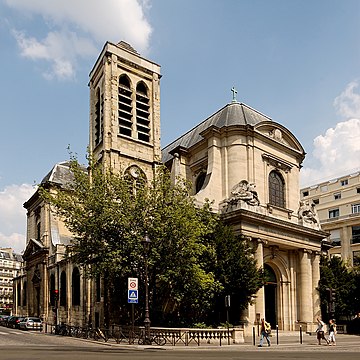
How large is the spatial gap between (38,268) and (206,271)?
32.2m

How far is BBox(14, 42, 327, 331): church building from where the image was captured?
118ft

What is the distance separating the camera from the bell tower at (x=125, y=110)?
40906mm

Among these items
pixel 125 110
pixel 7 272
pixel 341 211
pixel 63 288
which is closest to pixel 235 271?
pixel 125 110

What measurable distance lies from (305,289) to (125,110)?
20.1 meters

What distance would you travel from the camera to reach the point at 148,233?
92.4ft

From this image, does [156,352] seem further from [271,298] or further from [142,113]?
[142,113]

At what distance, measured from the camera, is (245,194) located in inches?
1375

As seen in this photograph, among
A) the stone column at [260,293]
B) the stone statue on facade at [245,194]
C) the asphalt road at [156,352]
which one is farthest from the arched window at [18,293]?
the asphalt road at [156,352]

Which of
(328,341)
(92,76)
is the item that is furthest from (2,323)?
Result: (328,341)

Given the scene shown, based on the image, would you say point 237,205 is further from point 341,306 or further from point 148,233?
point 341,306

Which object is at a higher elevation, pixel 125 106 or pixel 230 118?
pixel 125 106

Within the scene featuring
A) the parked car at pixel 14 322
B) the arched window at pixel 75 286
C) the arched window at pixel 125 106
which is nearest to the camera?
the arched window at pixel 125 106

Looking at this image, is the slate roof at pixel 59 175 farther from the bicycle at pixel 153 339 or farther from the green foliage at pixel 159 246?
the bicycle at pixel 153 339

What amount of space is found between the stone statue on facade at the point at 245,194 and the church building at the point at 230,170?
0.07 m
